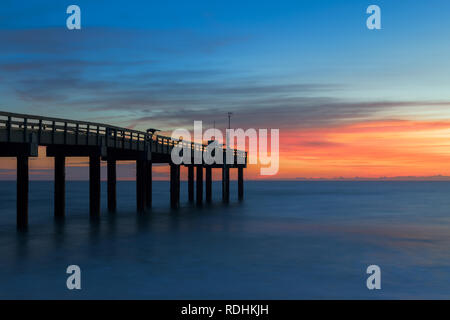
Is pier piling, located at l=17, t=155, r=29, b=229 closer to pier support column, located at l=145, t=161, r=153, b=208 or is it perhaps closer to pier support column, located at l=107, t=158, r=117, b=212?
pier support column, located at l=107, t=158, r=117, b=212

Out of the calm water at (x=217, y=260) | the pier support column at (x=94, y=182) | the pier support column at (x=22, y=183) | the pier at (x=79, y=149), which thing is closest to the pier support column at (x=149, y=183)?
the pier at (x=79, y=149)

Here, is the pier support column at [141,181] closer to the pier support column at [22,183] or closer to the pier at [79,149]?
the pier at [79,149]

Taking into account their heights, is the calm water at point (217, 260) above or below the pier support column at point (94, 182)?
below

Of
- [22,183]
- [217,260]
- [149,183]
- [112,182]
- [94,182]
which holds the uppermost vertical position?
[22,183]

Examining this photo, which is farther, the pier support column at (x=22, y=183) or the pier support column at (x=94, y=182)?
the pier support column at (x=94, y=182)

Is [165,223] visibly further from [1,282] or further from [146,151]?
[1,282]

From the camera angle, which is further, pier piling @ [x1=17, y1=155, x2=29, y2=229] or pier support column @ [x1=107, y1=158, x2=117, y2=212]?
pier support column @ [x1=107, y1=158, x2=117, y2=212]

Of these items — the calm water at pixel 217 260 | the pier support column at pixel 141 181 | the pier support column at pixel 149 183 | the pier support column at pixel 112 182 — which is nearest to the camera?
the calm water at pixel 217 260

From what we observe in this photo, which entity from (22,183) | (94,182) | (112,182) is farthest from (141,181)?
(22,183)

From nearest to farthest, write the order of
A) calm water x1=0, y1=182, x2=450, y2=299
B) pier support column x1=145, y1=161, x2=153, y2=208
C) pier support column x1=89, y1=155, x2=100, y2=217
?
calm water x1=0, y1=182, x2=450, y2=299
pier support column x1=89, y1=155, x2=100, y2=217
pier support column x1=145, y1=161, x2=153, y2=208

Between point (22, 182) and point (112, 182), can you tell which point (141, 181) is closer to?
point (112, 182)

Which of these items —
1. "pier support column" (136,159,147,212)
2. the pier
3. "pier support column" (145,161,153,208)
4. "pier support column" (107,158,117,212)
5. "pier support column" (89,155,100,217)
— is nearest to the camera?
the pier

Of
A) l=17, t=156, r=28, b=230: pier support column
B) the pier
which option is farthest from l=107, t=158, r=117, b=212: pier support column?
l=17, t=156, r=28, b=230: pier support column

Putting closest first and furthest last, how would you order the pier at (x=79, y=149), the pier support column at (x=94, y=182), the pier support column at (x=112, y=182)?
the pier at (x=79, y=149)
the pier support column at (x=94, y=182)
the pier support column at (x=112, y=182)
